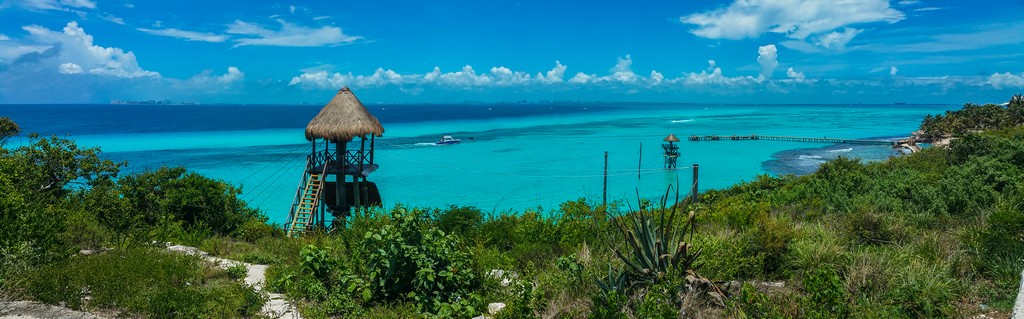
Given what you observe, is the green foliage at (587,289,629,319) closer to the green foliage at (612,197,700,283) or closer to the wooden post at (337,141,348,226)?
the green foliage at (612,197,700,283)

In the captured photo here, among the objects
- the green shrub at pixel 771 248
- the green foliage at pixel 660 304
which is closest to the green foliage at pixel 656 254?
the green foliage at pixel 660 304

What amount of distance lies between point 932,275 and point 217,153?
2001 inches

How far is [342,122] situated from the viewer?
51.1 feet

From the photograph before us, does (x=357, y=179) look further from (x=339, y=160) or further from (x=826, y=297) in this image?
(x=826, y=297)

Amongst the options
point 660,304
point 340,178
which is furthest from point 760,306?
point 340,178

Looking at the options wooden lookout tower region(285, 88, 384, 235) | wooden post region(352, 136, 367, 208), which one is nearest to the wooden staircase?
wooden lookout tower region(285, 88, 384, 235)

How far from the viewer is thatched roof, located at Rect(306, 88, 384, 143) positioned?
15.5m

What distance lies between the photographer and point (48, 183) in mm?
12820

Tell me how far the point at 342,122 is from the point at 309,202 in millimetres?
2699

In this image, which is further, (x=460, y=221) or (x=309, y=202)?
(x=309, y=202)

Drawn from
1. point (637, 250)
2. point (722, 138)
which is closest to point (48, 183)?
point (637, 250)

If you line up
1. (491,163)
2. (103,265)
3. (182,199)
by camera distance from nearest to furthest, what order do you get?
1. (103,265)
2. (182,199)
3. (491,163)

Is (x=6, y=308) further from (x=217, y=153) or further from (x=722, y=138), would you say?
(x=722, y=138)

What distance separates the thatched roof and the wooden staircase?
1270 mm
